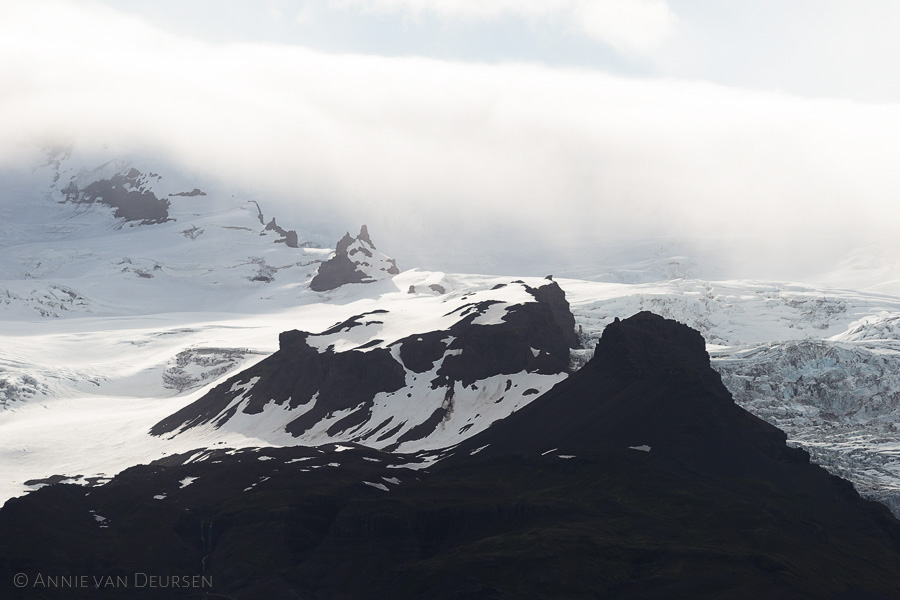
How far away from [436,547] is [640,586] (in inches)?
1501

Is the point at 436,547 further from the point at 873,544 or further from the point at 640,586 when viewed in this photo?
the point at 873,544

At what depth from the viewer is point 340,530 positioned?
7382 inches

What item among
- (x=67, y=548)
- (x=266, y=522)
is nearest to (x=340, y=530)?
(x=266, y=522)

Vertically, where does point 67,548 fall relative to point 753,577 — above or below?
below

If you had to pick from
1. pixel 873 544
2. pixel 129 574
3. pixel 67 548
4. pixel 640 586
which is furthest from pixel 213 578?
pixel 873 544

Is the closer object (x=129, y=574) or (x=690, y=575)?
(x=690, y=575)

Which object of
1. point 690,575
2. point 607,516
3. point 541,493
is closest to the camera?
point 690,575

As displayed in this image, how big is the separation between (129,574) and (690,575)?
8371 cm

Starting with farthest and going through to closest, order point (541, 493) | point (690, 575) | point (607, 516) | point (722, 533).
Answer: point (541, 493)
point (607, 516)
point (722, 533)
point (690, 575)

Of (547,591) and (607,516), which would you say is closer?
(547,591)

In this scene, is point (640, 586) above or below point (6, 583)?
above

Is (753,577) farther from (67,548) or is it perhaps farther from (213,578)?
(67,548)

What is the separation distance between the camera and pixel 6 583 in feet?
595

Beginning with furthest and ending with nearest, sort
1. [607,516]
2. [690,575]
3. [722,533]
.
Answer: [607,516], [722,533], [690,575]
